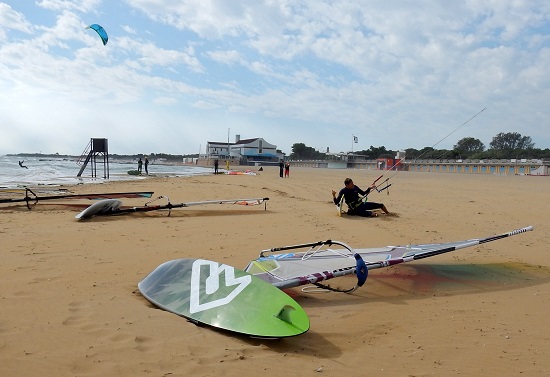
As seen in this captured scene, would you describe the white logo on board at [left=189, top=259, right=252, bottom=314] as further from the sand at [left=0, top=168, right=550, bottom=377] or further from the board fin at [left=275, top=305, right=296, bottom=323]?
the board fin at [left=275, top=305, right=296, bottom=323]

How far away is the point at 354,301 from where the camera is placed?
446 cm

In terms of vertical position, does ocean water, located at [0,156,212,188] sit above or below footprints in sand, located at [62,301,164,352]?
below

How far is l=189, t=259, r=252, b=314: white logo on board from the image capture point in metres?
3.62

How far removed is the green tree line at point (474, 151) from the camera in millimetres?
74938

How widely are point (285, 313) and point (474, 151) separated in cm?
10326

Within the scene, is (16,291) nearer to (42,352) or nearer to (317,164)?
(42,352)

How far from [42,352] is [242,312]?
146 cm

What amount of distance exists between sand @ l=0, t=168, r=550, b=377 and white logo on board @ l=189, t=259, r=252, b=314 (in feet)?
0.74

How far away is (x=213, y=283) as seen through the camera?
12.8 ft

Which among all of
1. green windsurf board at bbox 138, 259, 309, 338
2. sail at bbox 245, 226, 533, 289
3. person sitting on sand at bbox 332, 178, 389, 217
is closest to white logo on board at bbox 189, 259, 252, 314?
green windsurf board at bbox 138, 259, 309, 338

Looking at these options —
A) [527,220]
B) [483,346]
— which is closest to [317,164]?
[527,220]

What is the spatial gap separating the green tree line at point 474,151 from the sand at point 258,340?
43951 mm

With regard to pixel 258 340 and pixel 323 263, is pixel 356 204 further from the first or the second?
pixel 258 340

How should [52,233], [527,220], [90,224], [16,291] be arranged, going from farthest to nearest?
1. [527,220]
2. [90,224]
3. [52,233]
4. [16,291]
